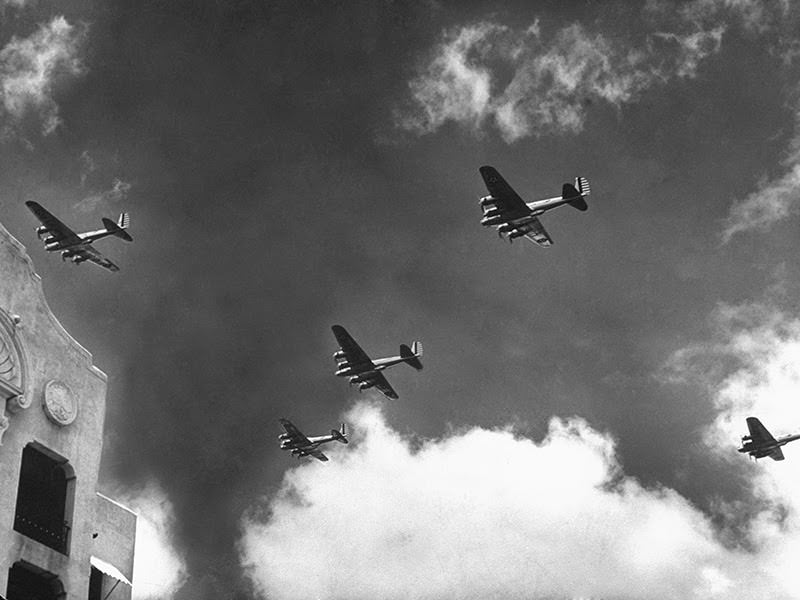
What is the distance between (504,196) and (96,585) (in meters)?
33.1

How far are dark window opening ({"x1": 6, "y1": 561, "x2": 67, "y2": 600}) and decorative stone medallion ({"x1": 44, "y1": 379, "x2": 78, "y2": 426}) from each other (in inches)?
215

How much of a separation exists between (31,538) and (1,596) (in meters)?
4.31

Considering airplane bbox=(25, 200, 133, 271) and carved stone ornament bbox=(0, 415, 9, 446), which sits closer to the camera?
carved stone ornament bbox=(0, 415, 9, 446)

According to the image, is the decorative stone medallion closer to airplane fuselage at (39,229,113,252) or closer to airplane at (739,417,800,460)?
airplane fuselage at (39,229,113,252)

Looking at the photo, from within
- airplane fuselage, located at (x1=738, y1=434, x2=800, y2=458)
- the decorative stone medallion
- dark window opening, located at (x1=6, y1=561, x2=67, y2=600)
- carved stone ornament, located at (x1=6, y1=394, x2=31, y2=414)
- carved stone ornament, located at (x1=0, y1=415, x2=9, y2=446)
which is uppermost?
airplane fuselage, located at (x1=738, y1=434, x2=800, y2=458)

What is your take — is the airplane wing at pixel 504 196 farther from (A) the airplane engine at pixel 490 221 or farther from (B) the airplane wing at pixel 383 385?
(B) the airplane wing at pixel 383 385

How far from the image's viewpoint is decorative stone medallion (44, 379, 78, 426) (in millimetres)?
40094

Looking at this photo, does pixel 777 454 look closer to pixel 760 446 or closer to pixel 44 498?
pixel 760 446

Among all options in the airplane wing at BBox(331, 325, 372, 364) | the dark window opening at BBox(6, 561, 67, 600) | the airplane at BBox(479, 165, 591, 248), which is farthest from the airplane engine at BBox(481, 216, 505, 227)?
the dark window opening at BBox(6, 561, 67, 600)

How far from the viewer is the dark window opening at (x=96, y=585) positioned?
42562 mm

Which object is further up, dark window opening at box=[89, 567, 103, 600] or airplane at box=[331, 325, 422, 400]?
airplane at box=[331, 325, 422, 400]

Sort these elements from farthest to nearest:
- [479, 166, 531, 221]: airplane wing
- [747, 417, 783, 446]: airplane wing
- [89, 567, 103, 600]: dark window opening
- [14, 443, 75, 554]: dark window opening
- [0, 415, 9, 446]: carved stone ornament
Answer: [747, 417, 783, 446]: airplane wing → [479, 166, 531, 221]: airplane wing → [89, 567, 103, 600]: dark window opening → [14, 443, 75, 554]: dark window opening → [0, 415, 9, 446]: carved stone ornament

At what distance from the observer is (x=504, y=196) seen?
6425 cm

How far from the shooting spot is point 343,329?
236ft
